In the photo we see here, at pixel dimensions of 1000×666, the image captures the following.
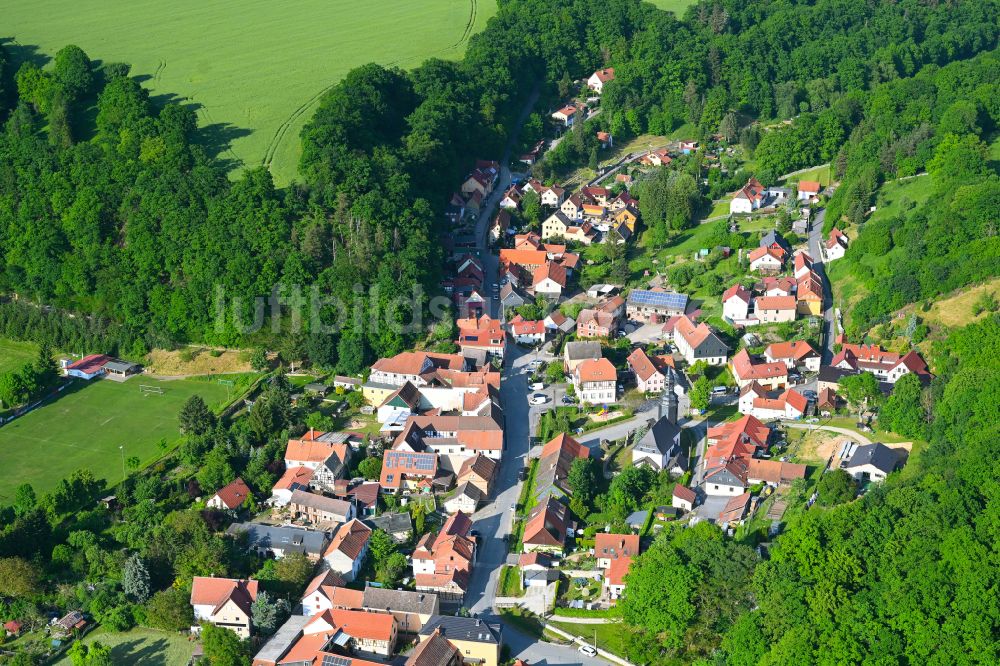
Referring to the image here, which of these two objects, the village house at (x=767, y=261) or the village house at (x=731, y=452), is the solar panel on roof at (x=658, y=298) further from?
the village house at (x=731, y=452)

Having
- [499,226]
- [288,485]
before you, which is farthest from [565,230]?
[288,485]

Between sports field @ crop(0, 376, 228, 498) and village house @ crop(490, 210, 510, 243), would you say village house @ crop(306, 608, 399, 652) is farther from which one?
village house @ crop(490, 210, 510, 243)

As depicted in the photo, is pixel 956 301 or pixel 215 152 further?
pixel 215 152

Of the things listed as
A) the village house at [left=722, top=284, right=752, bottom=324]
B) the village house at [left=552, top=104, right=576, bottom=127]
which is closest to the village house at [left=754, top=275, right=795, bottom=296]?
the village house at [left=722, top=284, right=752, bottom=324]

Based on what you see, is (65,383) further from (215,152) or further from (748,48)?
(748,48)

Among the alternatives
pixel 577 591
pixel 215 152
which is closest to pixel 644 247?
pixel 215 152
